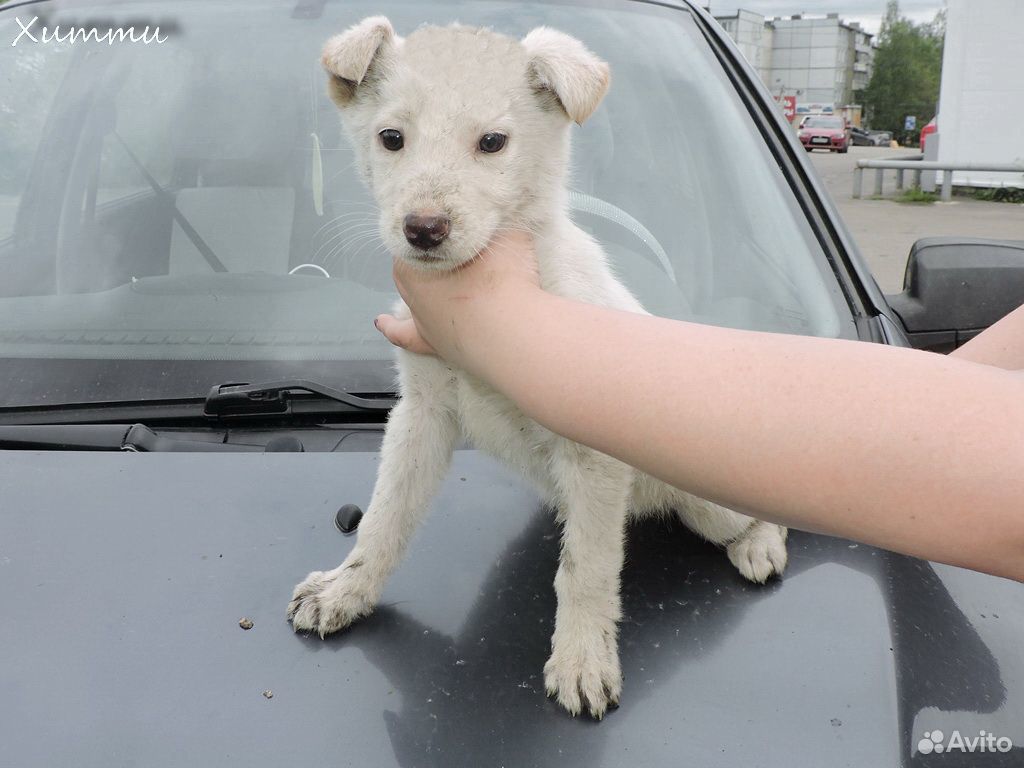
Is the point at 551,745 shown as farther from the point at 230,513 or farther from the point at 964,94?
the point at 964,94

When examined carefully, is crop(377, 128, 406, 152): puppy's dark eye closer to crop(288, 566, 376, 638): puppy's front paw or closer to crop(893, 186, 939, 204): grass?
crop(288, 566, 376, 638): puppy's front paw

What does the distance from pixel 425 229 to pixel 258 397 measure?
0.54 meters

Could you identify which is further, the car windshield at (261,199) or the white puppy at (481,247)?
the car windshield at (261,199)

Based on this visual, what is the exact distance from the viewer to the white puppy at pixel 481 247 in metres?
1.54

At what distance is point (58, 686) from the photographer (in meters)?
1.26

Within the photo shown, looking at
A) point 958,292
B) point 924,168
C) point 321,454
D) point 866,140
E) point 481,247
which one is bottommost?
point 866,140

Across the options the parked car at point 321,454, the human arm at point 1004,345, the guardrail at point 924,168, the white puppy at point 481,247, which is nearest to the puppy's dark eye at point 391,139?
the white puppy at point 481,247

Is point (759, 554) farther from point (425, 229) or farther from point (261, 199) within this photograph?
point (261, 199)

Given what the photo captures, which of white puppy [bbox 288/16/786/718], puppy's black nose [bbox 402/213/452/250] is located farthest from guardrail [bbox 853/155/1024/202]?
puppy's black nose [bbox 402/213/452/250]

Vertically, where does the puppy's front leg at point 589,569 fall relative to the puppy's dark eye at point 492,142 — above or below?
below

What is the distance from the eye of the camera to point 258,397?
187 cm

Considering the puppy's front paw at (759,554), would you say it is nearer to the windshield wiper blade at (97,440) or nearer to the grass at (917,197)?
the windshield wiper blade at (97,440)

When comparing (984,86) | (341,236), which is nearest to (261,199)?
(341,236)

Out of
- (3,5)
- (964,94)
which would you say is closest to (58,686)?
(3,5)
